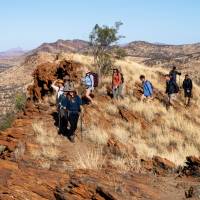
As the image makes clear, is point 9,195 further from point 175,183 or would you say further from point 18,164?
point 175,183

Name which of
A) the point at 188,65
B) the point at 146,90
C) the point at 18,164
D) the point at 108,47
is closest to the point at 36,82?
the point at 146,90

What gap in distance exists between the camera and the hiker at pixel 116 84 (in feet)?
69.9

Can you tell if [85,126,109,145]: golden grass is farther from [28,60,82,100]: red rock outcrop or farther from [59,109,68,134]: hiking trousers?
[28,60,82,100]: red rock outcrop

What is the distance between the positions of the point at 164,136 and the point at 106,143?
3.71 metres

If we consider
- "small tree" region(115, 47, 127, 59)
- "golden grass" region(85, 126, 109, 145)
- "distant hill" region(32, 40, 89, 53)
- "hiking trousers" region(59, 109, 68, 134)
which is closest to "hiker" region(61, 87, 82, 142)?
"hiking trousers" region(59, 109, 68, 134)

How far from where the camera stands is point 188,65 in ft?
265

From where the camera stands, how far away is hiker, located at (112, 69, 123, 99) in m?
21.3

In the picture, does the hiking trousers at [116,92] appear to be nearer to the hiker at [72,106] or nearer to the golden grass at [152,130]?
the golden grass at [152,130]

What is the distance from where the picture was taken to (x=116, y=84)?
70.4 feet

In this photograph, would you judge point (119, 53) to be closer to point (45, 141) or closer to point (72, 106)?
point (72, 106)

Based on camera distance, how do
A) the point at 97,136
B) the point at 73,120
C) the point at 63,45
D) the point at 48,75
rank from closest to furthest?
1. the point at 73,120
2. the point at 97,136
3. the point at 48,75
4. the point at 63,45

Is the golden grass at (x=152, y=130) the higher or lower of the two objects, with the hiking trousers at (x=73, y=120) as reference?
lower

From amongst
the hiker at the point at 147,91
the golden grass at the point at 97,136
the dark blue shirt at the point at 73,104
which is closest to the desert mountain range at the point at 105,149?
the golden grass at the point at 97,136

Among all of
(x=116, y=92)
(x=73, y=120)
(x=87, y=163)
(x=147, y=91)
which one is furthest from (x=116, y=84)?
(x=87, y=163)
